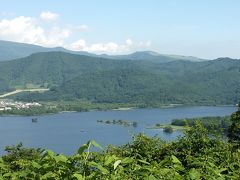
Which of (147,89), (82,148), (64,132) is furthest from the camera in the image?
(147,89)

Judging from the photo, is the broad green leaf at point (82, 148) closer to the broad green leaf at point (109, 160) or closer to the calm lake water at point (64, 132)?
the broad green leaf at point (109, 160)

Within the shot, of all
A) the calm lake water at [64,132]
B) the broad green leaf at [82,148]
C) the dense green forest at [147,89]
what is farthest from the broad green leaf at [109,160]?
the dense green forest at [147,89]

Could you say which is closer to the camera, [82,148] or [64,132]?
[82,148]

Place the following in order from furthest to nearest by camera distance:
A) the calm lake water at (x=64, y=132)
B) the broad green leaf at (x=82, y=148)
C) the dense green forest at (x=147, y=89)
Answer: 1. the dense green forest at (x=147, y=89)
2. the calm lake water at (x=64, y=132)
3. the broad green leaf at (x=82, y=148)

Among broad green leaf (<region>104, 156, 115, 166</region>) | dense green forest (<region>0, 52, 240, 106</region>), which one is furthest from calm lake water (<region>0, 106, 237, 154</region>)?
broad green leaf (<region>104, 156, 115, 166</region>)

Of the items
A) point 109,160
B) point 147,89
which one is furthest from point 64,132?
point 147,89

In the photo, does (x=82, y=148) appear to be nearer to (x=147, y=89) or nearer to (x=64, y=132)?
(x=64, y=132)

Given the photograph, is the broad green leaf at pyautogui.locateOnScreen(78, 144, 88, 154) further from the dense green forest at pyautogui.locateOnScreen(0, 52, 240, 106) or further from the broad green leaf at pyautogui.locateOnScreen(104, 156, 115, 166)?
the dense green forest at pyautogui.locateOnScreen(0, 52, 240, 106)

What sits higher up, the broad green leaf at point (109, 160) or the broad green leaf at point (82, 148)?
the broad green leaf at point (82, 148)

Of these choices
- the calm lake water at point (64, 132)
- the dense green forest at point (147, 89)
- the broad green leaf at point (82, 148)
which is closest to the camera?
the broad green leaf at point (82, 148)

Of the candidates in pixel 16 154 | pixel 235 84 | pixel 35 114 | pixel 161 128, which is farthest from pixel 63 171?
pixel 235 84

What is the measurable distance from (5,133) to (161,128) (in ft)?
95.0

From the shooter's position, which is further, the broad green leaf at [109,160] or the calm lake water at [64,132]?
the calm lake water at [64,132]

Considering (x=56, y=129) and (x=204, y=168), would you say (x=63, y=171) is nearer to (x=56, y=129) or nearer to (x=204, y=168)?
(x=204, y=168)
